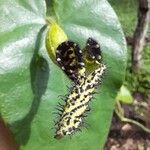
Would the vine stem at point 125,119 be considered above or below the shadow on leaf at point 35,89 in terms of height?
below

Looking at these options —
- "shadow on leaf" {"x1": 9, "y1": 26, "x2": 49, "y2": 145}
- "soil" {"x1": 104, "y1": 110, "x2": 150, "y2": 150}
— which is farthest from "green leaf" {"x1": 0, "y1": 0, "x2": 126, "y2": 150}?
"soil" {"x1": 104, "y1": 110, "x2": 150, "y2": 150}

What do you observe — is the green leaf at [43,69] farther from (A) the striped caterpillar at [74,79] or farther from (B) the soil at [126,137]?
(B) the soil at [126,137]

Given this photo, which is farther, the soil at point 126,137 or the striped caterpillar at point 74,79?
the soil at point 126,137

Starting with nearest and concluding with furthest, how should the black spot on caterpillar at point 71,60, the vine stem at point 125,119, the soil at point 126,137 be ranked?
the black spot on caterpillar at point 71,60 → the vine stem at point 125,119 → the soil at point 126,137

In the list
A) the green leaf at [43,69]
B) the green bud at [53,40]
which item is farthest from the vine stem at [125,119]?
the green bud at [53,40]

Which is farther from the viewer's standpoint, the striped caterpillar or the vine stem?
Result: the vine stem

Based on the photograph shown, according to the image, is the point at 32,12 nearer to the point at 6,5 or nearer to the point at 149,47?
the point at 6,5

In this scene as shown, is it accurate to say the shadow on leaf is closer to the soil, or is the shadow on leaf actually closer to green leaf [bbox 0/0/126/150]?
green leaf [bbox 0/0/126/150]

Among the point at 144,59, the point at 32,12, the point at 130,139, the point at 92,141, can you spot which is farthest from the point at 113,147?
the point at 32,12
